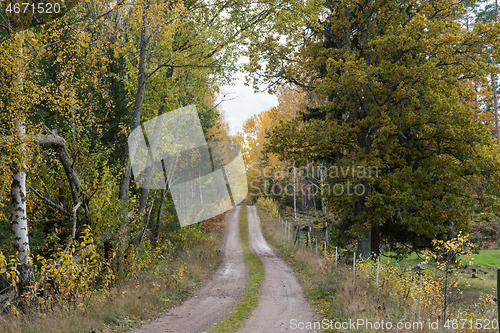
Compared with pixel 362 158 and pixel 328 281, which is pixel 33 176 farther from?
pixel 362 158

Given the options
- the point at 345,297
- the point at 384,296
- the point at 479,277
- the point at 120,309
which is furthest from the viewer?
the point at 479,277

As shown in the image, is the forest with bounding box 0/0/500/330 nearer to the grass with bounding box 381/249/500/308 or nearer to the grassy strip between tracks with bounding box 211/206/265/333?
the grassy strip between tracks with bounding box 211/206/265/333

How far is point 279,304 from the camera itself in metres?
9.84

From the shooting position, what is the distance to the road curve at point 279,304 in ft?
25.8

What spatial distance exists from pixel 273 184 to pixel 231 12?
1352 inches

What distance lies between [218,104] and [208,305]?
7512 mm

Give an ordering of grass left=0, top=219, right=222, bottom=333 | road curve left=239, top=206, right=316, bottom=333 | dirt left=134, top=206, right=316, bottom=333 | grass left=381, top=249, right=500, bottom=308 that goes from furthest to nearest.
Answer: grass left=381, top=249, right=500, bottom=308 → road curve left=239, top=206, right=316, bottom=333 → dirt left=134, top=206, right=316, bottom=333 → grass left=0, top=219, right=222, bottom=333

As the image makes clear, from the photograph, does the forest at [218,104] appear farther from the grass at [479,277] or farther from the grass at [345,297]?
the grass at [479,277]

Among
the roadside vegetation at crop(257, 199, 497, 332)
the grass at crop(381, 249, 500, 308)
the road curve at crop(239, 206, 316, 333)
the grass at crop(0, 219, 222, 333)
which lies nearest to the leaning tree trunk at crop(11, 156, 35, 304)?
the grass at crop(0, 219, 222, 333)

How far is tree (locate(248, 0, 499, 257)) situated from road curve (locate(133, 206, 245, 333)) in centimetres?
529

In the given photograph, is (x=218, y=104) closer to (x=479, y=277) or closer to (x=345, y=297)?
(x=345, y=297)

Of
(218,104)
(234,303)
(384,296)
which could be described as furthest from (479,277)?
(218,104)

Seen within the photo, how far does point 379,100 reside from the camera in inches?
531

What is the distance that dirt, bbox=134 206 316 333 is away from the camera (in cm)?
777
